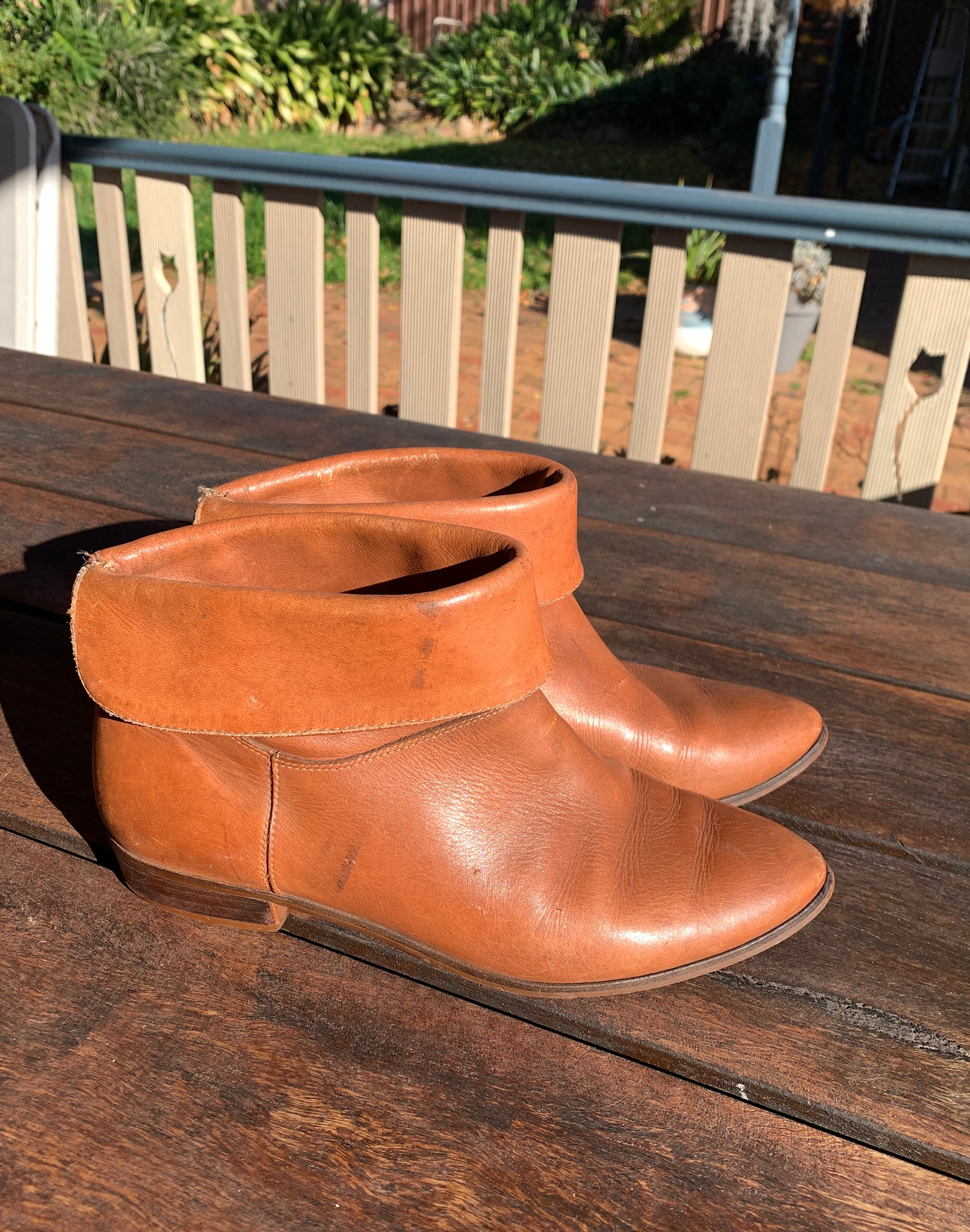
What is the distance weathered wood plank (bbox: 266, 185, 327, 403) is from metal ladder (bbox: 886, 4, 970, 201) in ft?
32.4

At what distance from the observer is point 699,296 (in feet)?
19.4

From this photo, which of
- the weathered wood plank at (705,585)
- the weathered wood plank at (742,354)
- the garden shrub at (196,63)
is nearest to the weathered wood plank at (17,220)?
the weathered wood plank at (705,585)

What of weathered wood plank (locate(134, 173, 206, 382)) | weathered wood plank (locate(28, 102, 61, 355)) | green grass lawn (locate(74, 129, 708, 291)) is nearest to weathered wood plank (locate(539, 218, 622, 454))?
weathered wood plank (locate(134, 173, 206, 382))

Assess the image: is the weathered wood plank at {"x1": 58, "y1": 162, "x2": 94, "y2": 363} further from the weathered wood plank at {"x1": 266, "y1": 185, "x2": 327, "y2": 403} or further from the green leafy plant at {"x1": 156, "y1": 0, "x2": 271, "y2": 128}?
the green leafy plant at {"x1": 156, "y1": 0, "x2": 271, "y2": 128}

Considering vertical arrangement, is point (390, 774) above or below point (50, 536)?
above

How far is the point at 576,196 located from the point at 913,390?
2.45ft

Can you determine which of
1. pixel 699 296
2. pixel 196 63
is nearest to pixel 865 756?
pixel 699 296

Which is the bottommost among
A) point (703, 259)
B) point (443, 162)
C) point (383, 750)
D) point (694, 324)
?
point (694, 324)

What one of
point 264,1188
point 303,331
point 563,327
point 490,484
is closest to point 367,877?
point 264,1188

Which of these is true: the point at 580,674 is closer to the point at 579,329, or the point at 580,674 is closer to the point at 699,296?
the point at 579,329

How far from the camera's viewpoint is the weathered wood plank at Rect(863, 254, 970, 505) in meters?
1.85

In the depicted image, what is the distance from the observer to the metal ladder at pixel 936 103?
34.8 ft

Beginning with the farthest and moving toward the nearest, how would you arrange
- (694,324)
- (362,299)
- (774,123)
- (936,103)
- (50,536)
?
(936,103) → (774,123) → (694,324) → (362,299) → (50,536)

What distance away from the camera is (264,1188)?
0.57 metres
